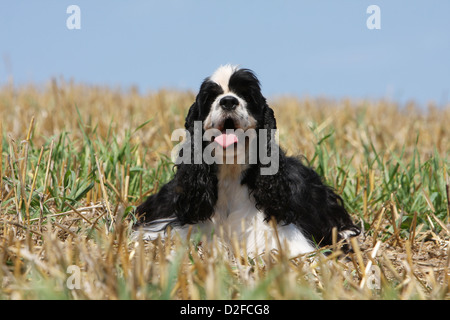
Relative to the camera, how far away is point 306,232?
14.7 feet

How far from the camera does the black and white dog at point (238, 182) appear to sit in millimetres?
3994

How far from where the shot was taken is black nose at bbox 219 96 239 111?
3.86m

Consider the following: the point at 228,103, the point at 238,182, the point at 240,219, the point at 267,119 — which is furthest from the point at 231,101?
the point at 240,219

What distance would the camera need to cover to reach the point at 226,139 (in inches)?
155

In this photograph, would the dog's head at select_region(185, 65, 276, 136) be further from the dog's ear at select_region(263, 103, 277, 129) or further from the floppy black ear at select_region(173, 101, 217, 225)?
the floppy black ear at select_region(173, 101, 217, 225)

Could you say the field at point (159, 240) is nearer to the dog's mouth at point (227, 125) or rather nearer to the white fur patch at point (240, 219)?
the white fur patch at point (240, 219)

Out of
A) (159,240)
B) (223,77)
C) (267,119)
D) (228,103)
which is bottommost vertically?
(159,240)

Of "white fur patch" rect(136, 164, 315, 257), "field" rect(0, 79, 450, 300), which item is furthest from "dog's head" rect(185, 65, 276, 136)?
"field" rect(0, 79, 450, 300)

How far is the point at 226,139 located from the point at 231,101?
270mm

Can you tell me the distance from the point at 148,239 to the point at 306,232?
124 cm

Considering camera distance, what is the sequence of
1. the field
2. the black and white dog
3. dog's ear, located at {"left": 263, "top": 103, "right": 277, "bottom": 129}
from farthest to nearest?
dog's ear, located at {"left": 263, "top": 103, "right": 277, "bottom": 129} → the black and white dog → the field

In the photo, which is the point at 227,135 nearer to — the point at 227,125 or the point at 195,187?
the point at 227,125
